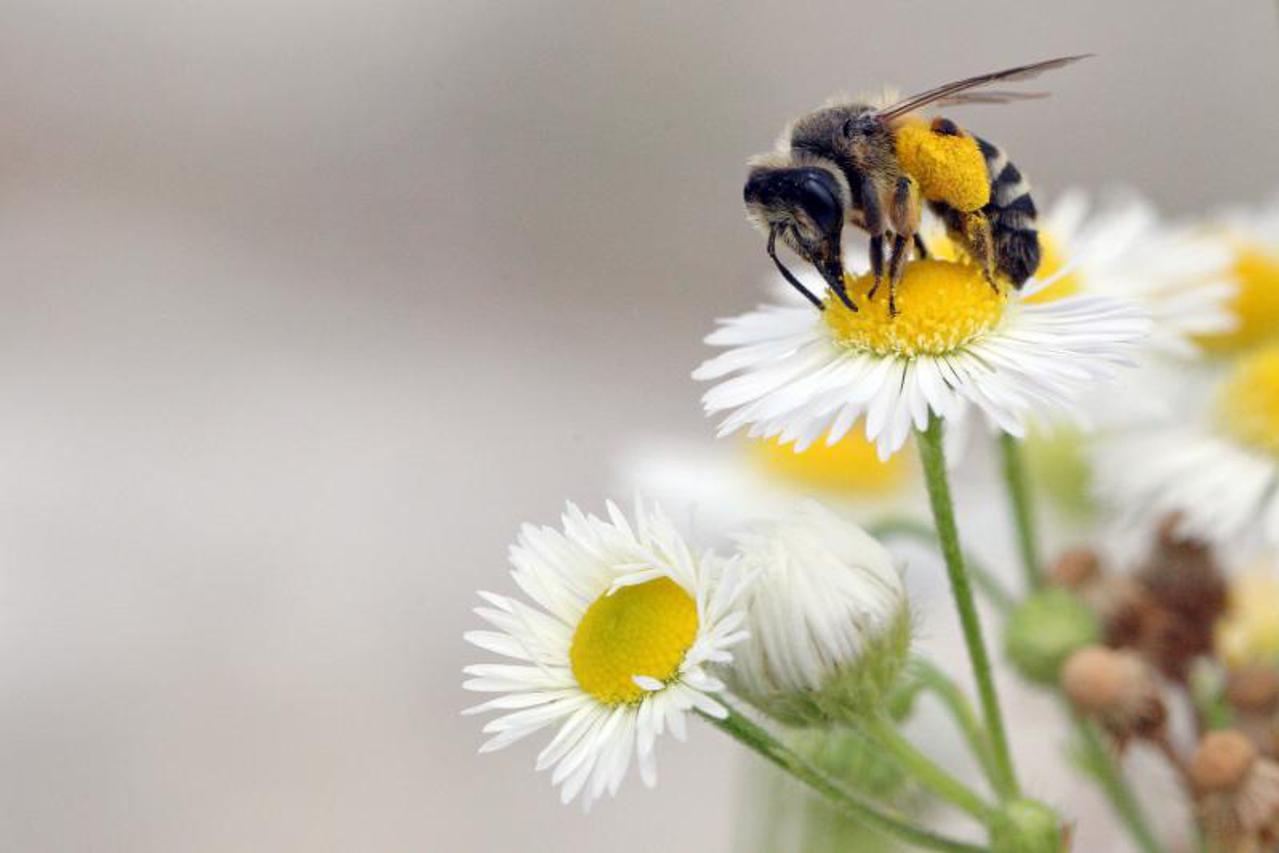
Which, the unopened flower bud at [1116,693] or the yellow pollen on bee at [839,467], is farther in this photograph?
the yellow pollen on bee at [839,467]

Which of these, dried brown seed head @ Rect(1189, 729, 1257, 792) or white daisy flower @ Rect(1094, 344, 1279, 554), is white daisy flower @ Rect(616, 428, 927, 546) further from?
dried brown seed head @ Rect(1189, 729, 1257, 792)

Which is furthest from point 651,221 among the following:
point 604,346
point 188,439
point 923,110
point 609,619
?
point 609,619

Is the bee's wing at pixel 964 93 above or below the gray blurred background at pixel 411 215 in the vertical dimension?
below

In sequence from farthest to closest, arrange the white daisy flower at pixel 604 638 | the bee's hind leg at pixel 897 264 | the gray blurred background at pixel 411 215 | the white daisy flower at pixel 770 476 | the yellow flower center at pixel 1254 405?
the gray blurred background at pixel 411 215 < the white daisy flower at pixel 770 476 < the yellow flower center at pixel 1254 405 < the bee's hind leg at pixel 897 264 < the white daisy flower at pixel 604 638

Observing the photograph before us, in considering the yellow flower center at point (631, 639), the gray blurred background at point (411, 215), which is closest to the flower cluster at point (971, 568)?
Result: the yellow flower center at point (631, 639)

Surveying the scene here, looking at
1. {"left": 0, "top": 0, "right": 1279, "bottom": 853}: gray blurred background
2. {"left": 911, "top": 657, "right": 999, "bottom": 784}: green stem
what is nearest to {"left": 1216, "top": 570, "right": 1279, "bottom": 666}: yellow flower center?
{"left": 911, "top": 657, "right": 999, "bottom": 784}: green stem

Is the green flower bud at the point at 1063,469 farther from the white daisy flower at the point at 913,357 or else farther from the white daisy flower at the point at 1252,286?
the white daisy flower at the point at 913,357

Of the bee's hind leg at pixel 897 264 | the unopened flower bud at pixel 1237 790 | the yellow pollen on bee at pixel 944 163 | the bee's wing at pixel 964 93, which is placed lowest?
the unopened flower bud at pixel 1237 790

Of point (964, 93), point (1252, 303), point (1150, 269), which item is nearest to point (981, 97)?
point (964, 93)
